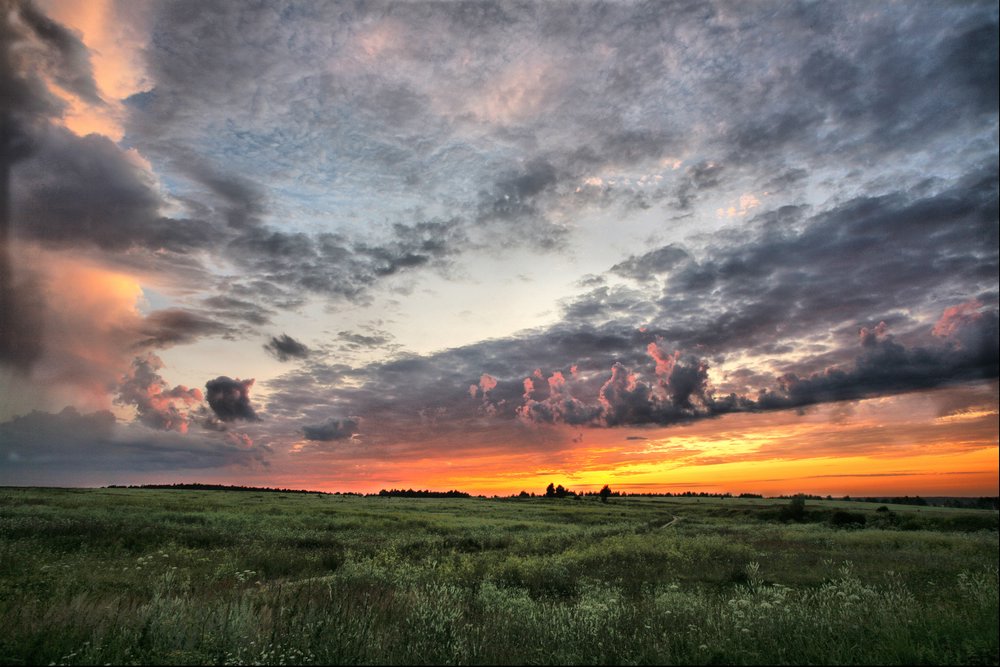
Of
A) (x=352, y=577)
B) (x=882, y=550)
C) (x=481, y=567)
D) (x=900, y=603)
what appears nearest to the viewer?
(x=900, y=603)

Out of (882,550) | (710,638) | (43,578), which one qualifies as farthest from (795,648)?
(882,550)

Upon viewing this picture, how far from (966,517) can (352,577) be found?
49375mm

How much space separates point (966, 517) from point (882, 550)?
83.3ft

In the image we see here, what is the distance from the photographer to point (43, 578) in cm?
1329

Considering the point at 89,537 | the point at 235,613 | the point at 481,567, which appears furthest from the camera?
the point at 89,537

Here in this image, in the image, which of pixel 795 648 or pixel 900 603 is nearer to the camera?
pixel 795 648

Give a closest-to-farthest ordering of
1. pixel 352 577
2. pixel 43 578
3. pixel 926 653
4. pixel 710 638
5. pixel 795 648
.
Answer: pixel 926 653 < pixel 795 648 < pixel 710 638 < pixel 43 578 < pixel 352 577

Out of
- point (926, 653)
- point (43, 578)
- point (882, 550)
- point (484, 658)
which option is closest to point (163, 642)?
point (484, 658)

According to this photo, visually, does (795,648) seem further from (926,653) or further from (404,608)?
(404,608)

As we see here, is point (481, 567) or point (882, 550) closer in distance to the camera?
point (481, 567)

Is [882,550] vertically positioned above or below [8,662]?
below

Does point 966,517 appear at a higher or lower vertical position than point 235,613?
lower

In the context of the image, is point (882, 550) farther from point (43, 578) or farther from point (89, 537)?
point (89, 537)

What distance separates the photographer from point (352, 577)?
14289 millimetres
